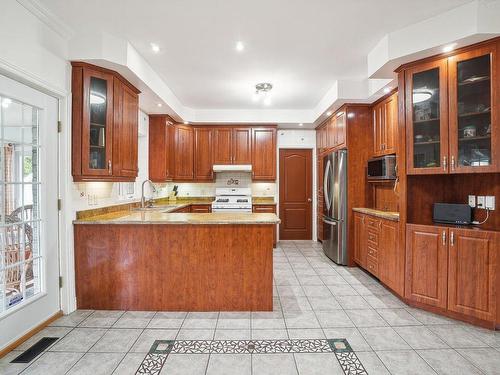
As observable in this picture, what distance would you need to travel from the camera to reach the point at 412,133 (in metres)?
2.88

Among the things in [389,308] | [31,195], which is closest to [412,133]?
[389,308]

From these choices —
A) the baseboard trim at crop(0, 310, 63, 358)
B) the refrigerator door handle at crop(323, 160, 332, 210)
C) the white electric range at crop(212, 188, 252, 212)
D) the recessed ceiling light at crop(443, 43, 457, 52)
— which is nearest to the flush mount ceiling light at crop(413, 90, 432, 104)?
the recessed ceiling light at crop(443, 43, 457, 52)

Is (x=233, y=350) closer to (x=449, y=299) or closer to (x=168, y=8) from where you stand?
(x=449, y=299)

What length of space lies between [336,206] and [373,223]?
32.7 inches

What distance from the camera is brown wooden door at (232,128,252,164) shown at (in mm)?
5672

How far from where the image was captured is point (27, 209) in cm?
238

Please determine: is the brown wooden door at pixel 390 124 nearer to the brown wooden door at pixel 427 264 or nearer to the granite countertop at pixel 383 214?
the granite countertop at pixel 383 214

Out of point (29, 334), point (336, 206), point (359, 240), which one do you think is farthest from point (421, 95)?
point (29, 334)

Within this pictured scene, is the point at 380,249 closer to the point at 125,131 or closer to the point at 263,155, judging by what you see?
the point at 263,155

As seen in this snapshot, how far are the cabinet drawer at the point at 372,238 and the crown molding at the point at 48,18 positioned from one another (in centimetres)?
412

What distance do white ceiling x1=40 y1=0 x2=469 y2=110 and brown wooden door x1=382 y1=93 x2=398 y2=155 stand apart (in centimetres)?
55

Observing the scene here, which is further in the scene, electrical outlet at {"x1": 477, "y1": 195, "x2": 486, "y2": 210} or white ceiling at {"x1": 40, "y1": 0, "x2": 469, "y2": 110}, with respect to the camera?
electrical outlet at {"x1": 477, "y1": 195, "x2": 486, "y2": 210}

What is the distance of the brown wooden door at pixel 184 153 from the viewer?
5.39 metres

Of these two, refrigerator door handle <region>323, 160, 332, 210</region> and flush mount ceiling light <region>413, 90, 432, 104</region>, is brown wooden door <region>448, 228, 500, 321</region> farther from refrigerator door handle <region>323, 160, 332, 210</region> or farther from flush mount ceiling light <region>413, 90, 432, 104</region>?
refrigerator door handle <region>323, 160, 332, 210</region>
